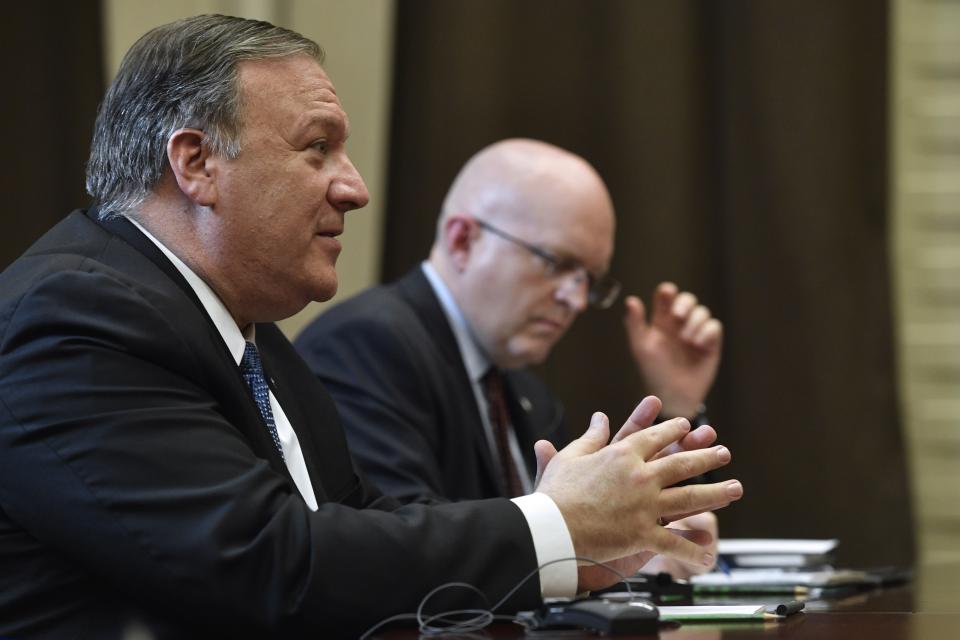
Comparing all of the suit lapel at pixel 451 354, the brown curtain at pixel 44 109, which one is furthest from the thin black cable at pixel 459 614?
→ the brown curtain at pixel 44 109

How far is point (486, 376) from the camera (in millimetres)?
3354

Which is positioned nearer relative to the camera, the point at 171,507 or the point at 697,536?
the point at 171,507

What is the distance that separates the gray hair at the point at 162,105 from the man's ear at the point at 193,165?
0.01m

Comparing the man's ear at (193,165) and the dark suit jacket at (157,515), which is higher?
the man's ear at (193,165)

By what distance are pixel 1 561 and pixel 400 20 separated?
105 inches

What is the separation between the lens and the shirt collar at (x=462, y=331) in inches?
131

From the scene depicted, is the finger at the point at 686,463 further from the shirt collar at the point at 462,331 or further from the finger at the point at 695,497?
the shirt collar at the point at 462,331

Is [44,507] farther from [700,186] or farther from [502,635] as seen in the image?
[700,186]

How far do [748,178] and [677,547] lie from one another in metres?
2.21

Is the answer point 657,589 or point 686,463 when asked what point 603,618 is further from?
point 657,589

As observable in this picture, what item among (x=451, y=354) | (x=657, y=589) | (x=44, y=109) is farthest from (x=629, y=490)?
(x=44, y=109)

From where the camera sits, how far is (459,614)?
1598 millimetres

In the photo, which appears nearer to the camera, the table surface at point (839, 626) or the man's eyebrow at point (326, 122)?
the table surface at point (839, 626)

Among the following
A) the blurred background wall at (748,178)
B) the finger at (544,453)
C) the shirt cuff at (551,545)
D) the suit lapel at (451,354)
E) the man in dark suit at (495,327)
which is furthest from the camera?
the blurred background wall at (748,178)
